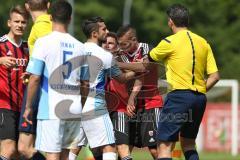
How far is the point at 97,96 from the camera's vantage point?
459 inches

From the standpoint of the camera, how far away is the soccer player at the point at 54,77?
1008 cm

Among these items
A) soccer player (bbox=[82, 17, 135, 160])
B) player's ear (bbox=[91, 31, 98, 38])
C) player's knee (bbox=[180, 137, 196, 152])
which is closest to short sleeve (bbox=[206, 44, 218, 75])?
player's knee (bbox=[180, 137, 196, 152])

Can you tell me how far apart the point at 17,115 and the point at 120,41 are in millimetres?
2309

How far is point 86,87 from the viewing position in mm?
11344

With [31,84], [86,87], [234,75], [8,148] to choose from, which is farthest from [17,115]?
[234,75]

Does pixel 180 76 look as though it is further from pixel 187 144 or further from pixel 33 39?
pixel 33 39

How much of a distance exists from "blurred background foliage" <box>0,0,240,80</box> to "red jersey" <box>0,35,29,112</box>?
42.2 m

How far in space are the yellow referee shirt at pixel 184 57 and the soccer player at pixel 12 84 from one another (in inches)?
77.0

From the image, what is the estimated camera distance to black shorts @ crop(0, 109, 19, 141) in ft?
39.3

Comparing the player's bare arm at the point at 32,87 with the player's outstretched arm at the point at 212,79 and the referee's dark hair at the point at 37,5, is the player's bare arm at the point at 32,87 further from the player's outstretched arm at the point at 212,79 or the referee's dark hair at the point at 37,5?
the player's outstretched arm at the point at 212,79

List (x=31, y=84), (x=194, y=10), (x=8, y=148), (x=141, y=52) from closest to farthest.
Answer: (x=31, y=84), (x=8, y=148), (x=141, y=52), (x=194, y=10)

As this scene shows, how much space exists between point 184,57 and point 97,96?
1.35 meters

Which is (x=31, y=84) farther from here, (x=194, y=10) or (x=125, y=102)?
(x=194, y=10)

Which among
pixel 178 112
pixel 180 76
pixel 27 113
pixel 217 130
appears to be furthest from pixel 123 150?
pixel 217 130
